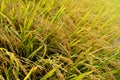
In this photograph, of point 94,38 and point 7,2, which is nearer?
point 7,2

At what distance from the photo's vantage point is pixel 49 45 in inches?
76.3

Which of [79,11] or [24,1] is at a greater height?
[24,1]

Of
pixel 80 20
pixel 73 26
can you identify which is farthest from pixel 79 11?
pixel 73 26

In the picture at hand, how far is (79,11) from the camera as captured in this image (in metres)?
2.43

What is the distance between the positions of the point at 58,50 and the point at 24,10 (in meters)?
0.35

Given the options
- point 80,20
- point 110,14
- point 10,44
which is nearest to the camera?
point 10,44

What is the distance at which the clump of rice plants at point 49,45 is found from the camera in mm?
1672

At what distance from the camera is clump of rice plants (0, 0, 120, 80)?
1.67 metres

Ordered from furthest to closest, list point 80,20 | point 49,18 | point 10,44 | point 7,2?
point 80,20 → point 49,18 → point 7,2 → point 10,44

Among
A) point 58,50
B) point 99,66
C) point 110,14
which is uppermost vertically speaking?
point 110,14

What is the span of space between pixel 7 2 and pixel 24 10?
5.1 inches

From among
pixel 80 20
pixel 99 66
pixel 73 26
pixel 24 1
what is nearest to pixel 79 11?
pixel 80 20

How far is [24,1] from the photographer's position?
2.15 metres

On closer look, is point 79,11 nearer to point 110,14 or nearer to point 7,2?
point 110,14
